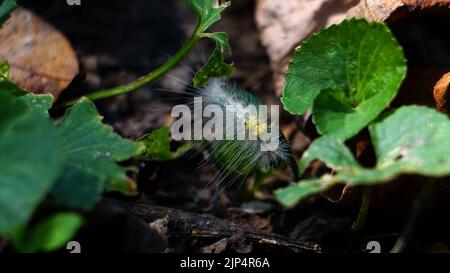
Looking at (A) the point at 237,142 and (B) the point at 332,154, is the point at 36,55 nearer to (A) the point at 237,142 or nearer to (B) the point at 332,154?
(A) the point at 237,142

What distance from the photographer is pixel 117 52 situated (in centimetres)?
258

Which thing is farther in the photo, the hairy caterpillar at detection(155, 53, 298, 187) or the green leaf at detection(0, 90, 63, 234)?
the hairy caterpillar at detection(155, 53, 298, 187)

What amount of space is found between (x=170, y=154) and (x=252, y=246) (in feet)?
1.65

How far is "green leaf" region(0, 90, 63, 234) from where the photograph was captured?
1.09m

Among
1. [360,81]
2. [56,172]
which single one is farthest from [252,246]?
[56,172]

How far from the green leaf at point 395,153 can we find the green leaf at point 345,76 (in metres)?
0.07

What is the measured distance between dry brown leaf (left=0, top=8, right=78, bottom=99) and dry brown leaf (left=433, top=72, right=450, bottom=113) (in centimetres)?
126

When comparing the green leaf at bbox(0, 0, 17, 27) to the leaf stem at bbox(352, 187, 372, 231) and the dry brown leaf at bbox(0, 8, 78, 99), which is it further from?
the leaf stem at bbox(352, 187, 372, 231)

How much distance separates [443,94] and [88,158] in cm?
108

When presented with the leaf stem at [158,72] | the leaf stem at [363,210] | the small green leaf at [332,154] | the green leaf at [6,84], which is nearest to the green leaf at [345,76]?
the small green leaf at [332,154]

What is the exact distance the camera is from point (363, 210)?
64.0 inches

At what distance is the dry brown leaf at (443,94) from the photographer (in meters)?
1.78

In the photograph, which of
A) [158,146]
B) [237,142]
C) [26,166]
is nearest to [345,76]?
[237,142]

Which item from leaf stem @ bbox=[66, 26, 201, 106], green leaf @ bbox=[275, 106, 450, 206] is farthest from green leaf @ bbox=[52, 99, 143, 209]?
leaf stem @ bbox=[66, 26, 201, 106]
